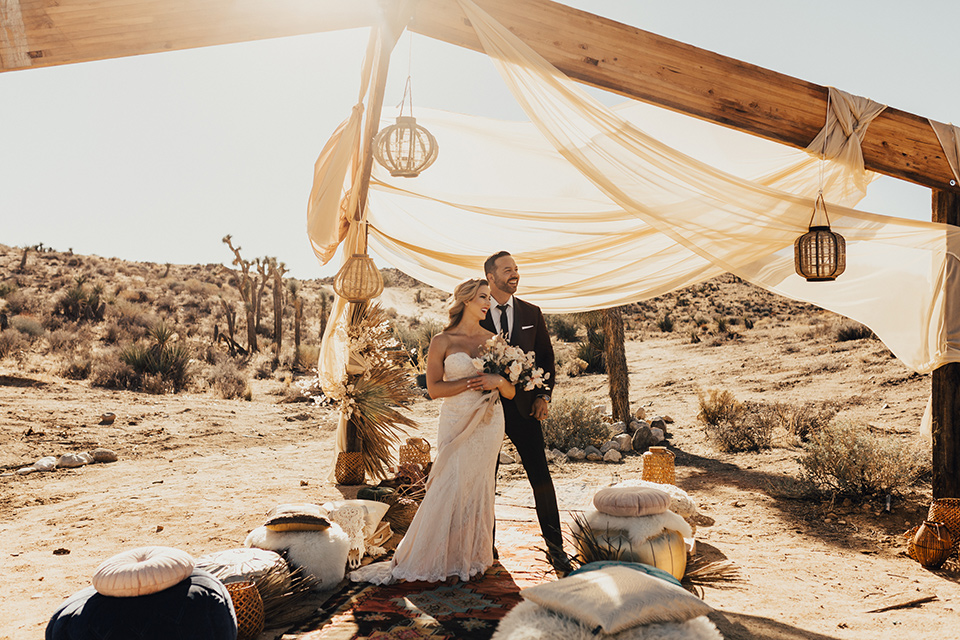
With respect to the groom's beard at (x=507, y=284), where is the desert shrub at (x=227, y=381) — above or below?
below

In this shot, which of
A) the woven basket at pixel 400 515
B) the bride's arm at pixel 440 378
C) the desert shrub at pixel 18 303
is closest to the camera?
the bride's arm at pixel 440 378

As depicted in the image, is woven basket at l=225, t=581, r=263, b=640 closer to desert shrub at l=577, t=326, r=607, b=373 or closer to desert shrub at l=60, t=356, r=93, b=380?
desert shrub at l=60, t=356, r=93, b=380

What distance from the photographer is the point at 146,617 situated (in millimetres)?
2508

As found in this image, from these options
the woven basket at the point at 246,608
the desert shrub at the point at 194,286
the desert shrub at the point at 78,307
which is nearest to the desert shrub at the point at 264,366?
the desert shrub at the point at 78,307

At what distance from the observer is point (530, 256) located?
5.21m

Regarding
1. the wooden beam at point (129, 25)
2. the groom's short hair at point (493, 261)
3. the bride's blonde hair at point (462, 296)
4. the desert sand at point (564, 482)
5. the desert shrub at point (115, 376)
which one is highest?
the wooden beam at point (129, 25)

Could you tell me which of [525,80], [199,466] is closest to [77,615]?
[525,80]

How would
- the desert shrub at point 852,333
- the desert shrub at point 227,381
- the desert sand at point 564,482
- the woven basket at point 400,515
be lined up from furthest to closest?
the desert shrub at point 852,333, the desert shrub at point 227,381, the woven basket at point 400,515, the desert sand at point 564,482

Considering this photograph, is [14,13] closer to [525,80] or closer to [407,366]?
[525,80]

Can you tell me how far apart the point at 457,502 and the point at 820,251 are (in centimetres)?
269

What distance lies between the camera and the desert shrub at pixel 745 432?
891 centimetres

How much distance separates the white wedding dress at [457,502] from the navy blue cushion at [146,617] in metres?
1.45

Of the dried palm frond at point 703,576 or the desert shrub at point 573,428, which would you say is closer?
the dried palm frond at point 703,576

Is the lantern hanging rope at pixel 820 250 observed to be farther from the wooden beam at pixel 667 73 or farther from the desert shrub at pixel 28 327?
the desert shrub at pixel 28 327
